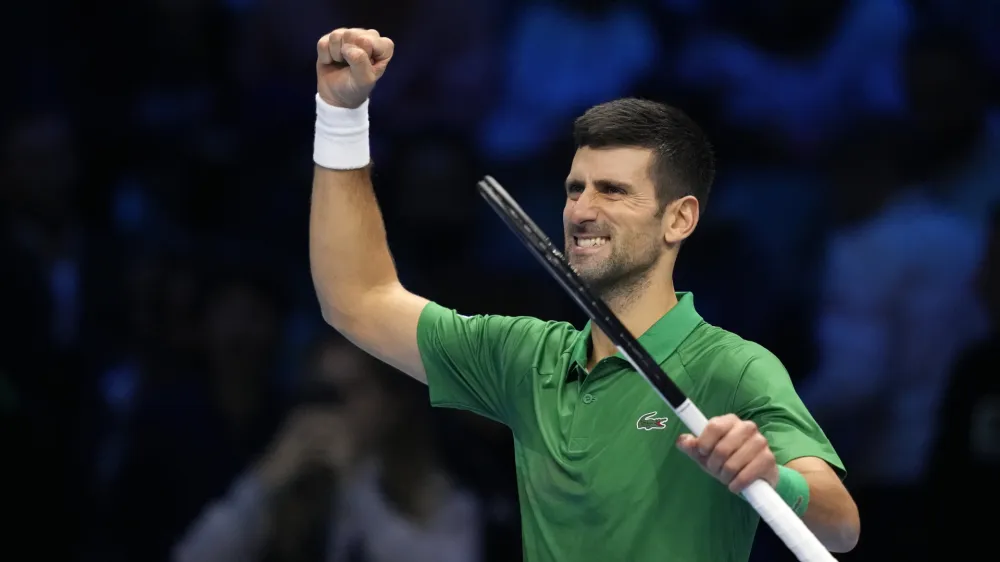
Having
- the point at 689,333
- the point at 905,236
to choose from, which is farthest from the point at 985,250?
the point at 689,333

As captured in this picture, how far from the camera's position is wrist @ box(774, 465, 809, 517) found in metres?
2.25

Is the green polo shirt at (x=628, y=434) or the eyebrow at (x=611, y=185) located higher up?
the eyebrow at (x=611, y=185)

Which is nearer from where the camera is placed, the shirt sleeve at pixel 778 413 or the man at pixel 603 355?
the shirt sleeve at pixel 778 413

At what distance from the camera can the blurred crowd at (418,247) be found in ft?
13.9

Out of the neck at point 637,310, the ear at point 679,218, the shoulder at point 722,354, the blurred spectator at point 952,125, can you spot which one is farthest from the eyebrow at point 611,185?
the blurred spectator at point 952,125

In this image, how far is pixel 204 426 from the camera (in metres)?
4.35

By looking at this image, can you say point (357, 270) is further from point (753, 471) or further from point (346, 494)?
point (346, 494)

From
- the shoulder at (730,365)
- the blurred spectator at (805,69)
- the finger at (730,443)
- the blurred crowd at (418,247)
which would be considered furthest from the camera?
the blurred spectator at (805,69)

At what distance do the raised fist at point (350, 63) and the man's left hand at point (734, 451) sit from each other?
1.19m

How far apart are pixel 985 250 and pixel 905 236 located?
26 centimetres

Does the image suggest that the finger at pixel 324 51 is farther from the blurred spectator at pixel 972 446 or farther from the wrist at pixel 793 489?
the blurred spectator at pixel 972 446

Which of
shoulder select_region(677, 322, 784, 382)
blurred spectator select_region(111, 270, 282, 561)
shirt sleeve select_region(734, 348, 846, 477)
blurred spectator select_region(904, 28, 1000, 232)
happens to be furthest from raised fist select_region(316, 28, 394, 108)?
blurred spectator select_region(904, 28, 1000, 232)

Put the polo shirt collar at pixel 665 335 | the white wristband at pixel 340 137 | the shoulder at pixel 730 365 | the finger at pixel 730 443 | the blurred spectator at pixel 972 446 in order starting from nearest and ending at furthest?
the finger at pixel 730 443
the shoulder at pixel 730 365
the polo shirt collar at pixel 665 335
the white wristband at pixel 340 137
the blurred spectator at pixel 972 446

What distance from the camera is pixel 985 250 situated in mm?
4254
